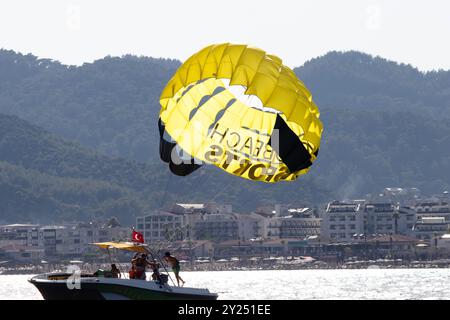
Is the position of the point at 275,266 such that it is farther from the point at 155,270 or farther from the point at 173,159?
the point at 173,159

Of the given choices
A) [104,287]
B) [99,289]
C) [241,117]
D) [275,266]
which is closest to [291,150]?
[241,117]

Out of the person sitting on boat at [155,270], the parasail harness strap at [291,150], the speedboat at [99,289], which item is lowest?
the speedboat at [99,289]

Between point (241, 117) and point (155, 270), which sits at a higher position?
point (241, 117)

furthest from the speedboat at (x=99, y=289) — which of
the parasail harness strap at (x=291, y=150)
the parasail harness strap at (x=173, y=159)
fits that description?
the parasail harness strap at (x=291, y=150)

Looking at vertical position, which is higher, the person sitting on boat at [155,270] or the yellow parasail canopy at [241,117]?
the yellow parasail canopy at [241,117]

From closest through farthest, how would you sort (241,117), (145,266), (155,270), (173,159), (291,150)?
(291,150)
(241,117)
(173,159)
(155,270)
(145,266)

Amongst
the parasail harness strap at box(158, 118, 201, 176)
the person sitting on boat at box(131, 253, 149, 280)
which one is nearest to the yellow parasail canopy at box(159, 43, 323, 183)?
the parasail harness strap at box(158, 118, 201, 176)

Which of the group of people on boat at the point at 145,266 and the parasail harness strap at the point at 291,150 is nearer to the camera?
the parasail harness strap at the point at 291,150

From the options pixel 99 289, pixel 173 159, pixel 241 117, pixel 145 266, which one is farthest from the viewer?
pixel 145 266

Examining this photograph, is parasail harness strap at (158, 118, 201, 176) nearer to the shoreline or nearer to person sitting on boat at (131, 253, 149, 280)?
person sitting on boat at (131, 253, 149, 280)

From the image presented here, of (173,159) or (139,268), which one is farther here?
(139,268)

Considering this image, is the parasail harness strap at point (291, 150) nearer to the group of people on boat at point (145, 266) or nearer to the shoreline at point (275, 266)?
the group of people on boat at point (145, 266)

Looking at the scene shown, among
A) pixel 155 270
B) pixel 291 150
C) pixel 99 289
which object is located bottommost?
pixel 99 289

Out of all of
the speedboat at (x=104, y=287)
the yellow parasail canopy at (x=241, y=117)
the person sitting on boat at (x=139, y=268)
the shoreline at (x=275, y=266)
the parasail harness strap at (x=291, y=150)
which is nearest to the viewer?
the yellow parasail canopy at (x=241, y=117)
